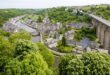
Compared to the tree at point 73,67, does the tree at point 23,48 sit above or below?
above

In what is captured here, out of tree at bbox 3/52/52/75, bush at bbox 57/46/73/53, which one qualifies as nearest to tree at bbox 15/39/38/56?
tree at bbox 3/52/52/75

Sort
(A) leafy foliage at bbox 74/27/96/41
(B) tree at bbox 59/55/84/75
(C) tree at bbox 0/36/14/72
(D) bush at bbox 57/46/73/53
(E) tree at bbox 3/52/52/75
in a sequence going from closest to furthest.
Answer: (B) tree at bbox 59/55/84/75, (E) tree at bbox 3/52/52/75, (C) tree at bbox 0/36/14/72, (D) bush at bbox 57/46/73/53, (A) leafy foliage at bbox 74/27/96/41

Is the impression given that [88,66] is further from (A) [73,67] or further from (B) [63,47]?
(B) [63,47]

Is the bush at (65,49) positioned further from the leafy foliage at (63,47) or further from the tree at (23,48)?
the tree at (23,48)

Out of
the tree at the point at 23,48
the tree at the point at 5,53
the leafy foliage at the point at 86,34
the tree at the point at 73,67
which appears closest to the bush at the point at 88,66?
the tree at the point at 73,67

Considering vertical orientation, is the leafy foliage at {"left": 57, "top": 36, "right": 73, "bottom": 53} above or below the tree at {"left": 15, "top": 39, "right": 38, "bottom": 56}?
below

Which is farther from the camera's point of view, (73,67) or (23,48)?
(23,48)

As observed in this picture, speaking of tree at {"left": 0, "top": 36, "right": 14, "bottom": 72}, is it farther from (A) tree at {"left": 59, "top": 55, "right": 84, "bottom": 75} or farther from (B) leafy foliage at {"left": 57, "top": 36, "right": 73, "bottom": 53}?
(B) leafy foliage at {"left": 57, "top": 36, "right": 73, "bottom": 53}

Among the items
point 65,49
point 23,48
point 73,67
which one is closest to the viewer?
point 73,67

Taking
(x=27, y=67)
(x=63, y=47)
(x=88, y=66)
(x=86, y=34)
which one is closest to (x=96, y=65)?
(x=88, y=66)

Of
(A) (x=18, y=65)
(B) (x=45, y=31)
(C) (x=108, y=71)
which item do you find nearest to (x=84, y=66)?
(C) (x=108, y=71)

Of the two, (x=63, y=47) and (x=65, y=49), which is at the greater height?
(x=63, y=47)

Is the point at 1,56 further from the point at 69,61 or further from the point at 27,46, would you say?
the point at 69,61
